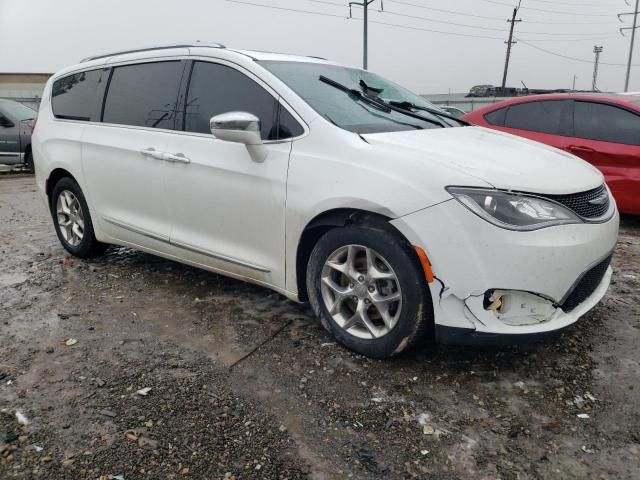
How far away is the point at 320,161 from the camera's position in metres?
2.94

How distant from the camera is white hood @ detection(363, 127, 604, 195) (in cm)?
260

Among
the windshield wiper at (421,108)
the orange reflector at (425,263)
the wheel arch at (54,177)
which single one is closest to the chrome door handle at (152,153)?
the wheel arch at (54,177)

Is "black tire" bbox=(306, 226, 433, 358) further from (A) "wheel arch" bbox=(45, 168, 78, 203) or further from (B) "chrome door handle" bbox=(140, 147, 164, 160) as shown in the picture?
(A) "wheel arch" bbox=(45, 168, 78, 203)

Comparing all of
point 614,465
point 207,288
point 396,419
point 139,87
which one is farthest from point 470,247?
point 139,87

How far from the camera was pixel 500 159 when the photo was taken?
280 cm

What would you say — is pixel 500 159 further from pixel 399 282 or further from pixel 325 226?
pixel 325 226

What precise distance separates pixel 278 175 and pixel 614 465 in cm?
211

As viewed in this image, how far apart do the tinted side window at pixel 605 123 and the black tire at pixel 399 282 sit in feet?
13.3

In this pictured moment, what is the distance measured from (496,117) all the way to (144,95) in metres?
4.16

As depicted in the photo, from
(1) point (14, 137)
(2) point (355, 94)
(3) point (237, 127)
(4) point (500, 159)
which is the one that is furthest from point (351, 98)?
(1) point (14, 137)

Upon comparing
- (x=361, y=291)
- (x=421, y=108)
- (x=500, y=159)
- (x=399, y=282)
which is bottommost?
(x=361, y=291)

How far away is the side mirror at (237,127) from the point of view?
3010mm

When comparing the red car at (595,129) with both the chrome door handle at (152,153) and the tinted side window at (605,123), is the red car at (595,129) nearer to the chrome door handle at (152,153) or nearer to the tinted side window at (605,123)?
the tinted side window at (605,123)

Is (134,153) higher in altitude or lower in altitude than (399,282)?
higher
